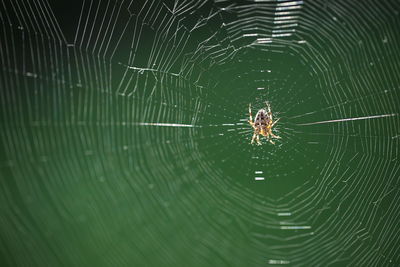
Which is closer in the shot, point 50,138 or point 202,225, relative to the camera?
point 50,138

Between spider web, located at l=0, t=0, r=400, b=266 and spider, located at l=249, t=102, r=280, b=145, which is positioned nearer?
spider web, located at l=0, t=0, r=400, b=266

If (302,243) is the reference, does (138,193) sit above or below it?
above

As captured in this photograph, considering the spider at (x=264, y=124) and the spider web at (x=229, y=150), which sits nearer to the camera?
the spider web at (x=229, y=150)

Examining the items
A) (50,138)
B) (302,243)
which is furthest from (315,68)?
(50,138)

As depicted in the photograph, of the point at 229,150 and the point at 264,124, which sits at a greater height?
the point at 264,124

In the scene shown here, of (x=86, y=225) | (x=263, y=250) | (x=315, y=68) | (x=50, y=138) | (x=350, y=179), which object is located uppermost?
(x=315, y=68)

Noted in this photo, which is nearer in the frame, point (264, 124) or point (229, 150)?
point (229, 150)

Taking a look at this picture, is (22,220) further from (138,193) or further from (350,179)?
(350,179)

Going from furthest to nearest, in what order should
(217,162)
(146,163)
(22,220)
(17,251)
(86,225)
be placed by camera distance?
(217,162), (146,163), (86,225), (22,220), (17,251)
